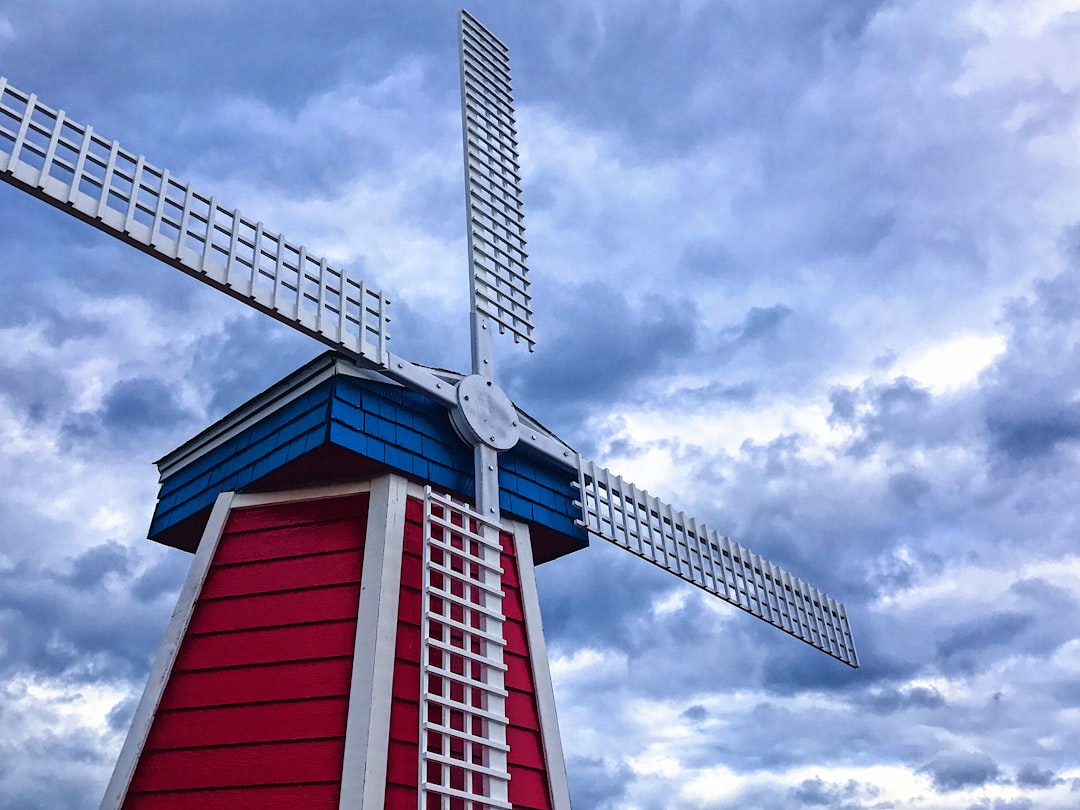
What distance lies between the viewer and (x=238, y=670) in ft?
22.4

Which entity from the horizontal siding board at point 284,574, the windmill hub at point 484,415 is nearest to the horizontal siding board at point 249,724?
the horizontal siding board at point 284,574

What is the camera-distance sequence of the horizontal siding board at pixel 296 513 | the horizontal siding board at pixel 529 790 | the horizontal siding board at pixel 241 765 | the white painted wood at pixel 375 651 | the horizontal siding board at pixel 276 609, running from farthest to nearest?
the horizontal siding board at pixel 296 513 < the horizontal siding board at pixel 529 790 < the horizontal siding board at pixel 276 609 < the horizontal siding board at pixel 241 765 < the white painted wood at pixel 375 651

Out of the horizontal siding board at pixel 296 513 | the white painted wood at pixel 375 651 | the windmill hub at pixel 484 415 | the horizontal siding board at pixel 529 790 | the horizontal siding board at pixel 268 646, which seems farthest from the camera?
the windmill hub at pixel 484 415

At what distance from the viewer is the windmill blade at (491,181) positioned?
30.8 feet

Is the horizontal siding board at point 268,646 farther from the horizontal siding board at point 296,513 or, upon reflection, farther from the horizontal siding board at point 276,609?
the horizontal siding board at point 296,513

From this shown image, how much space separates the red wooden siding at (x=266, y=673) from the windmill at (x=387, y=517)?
0.02 meters

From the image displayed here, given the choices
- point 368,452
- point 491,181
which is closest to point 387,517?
point 368,452

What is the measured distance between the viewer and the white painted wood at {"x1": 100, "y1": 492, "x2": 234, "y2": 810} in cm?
663

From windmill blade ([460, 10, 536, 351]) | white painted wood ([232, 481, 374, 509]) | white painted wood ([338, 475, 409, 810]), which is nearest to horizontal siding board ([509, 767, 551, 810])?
white painted wood ([338, 475, 409, 810])

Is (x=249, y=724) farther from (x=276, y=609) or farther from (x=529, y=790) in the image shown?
(x=529, y=790)

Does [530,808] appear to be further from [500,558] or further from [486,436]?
[486,436]

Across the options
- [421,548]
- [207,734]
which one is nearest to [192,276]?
[421,548]

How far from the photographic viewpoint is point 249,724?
21.4ft

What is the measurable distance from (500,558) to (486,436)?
3.31ft
